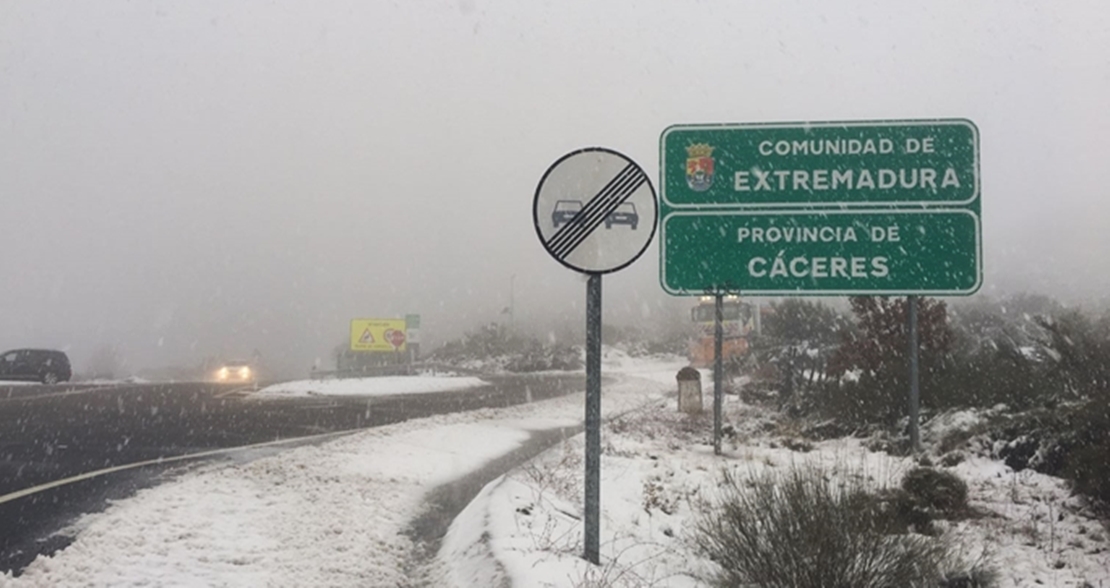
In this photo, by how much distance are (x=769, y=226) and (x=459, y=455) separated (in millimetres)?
5320

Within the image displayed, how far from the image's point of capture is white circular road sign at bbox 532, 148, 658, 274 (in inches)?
188

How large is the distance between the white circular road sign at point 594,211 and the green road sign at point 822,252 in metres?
5.05

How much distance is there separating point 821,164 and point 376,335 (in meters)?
47.4

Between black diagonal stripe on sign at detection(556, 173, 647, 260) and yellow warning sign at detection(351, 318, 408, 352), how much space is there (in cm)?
5018

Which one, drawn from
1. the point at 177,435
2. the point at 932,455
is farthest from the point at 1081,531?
the point at 177,435

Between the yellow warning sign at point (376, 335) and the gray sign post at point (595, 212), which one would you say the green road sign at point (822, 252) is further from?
the yellow warning sign at point (376, 335)

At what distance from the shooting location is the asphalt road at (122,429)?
21.8 ft

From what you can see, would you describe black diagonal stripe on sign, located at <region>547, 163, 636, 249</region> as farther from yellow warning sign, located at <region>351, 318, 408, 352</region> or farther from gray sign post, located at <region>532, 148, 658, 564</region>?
yellow warning sign, located at <region>351, 318, 408, 352</region>

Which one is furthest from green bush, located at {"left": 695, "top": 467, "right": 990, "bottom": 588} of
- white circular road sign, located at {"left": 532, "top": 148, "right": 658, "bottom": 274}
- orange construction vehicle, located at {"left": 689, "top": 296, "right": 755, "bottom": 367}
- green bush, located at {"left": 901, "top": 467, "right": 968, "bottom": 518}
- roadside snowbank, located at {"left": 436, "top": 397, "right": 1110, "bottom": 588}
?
orange construction vehicle, located at {"left": 689, "top": 296, "right": 755, "bottom": 367}

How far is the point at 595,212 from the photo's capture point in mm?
4793

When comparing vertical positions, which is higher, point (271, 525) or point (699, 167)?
point (699, 167)

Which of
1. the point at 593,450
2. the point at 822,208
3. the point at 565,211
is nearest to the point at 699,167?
the point at 822,208

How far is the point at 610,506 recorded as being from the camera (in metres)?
7.05

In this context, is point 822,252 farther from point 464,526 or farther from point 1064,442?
point 464,526
